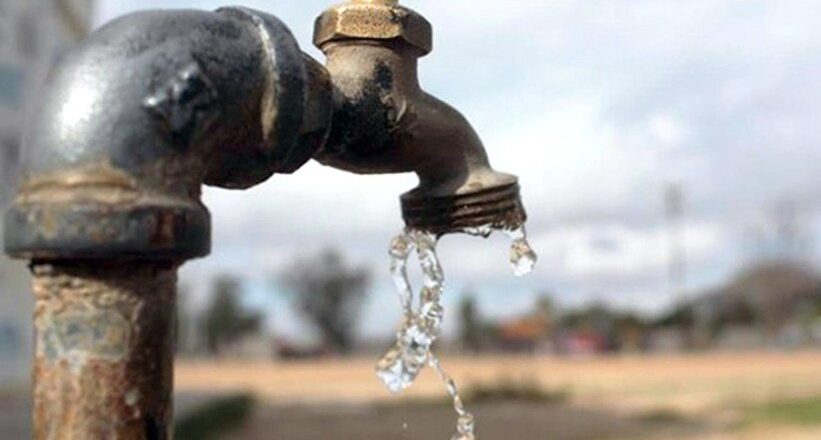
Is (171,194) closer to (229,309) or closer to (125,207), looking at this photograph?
(125,207)

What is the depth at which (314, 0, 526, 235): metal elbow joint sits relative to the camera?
1095 mm

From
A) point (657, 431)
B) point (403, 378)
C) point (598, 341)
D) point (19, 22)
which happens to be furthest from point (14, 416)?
point (598, 341)

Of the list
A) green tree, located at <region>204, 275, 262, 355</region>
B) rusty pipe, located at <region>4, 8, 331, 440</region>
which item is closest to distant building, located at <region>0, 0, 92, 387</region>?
rusty pipe, located at <region>4, 8, 331, 440</region>

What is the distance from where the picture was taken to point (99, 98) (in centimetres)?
87

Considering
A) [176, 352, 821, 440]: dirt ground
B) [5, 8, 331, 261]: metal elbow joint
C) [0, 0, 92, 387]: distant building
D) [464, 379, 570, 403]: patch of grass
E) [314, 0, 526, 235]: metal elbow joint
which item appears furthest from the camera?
[464, 379, 570, 403]: patch of grass

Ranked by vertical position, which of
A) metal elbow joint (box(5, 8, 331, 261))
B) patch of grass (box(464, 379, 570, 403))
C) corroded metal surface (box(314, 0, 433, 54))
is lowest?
metal elbow joint (box(5, 8, 331, 261))

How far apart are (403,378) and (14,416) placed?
7.73 m

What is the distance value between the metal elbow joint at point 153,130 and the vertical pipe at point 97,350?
0.02 metres

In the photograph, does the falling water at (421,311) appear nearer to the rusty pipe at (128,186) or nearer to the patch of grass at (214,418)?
the rusty pipe at (128,186)

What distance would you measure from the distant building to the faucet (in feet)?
28.9

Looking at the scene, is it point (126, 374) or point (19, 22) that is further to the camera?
point (19, 22)

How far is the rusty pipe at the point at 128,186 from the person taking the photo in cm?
82

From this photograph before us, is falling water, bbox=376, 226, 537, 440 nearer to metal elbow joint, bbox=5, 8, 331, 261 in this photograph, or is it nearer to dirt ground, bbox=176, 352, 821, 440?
metal elbow joint, bbox=5, 8, 331, 261

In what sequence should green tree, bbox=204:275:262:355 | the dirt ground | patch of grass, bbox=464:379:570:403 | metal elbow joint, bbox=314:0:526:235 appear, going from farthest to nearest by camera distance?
green tree, bbox=204:275:262:355 → patch of grass, bbox=464:379:570:403 → the dirt ground → metal elbow joint, bbox=314:0:526:235
